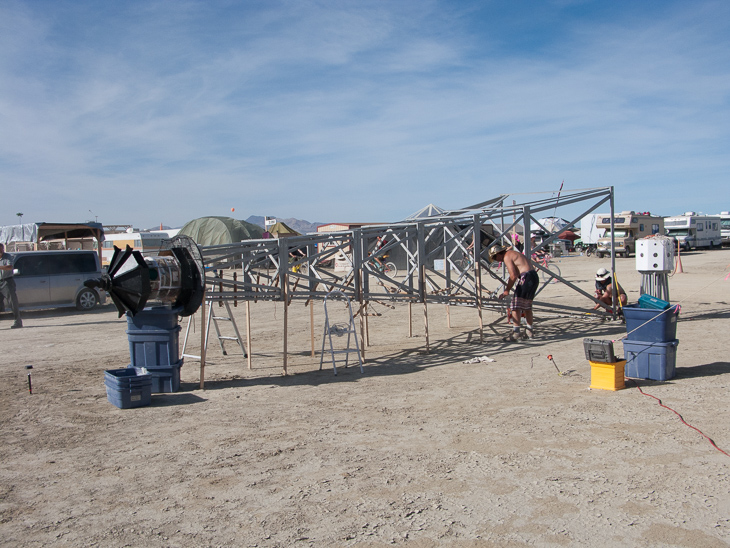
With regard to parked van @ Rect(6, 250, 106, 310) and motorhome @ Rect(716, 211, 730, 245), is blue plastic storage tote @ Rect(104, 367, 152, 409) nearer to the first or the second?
parked van @ Rect(6, 250, 106, 310)

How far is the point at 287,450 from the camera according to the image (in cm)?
572

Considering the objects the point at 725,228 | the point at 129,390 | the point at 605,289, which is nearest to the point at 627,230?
the point at 725,228

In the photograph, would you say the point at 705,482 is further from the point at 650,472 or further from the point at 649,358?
the point at 649,358

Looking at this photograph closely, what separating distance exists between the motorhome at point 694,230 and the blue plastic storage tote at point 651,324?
A: 38.1m

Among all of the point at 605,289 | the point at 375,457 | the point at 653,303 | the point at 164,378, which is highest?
the point at 653,303

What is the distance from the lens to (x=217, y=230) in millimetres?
40500

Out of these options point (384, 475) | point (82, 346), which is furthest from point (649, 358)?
point (82, 346)

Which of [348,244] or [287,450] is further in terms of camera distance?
[348,244]

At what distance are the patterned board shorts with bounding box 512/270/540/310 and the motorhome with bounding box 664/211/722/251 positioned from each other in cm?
3506

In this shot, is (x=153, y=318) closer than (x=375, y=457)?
No

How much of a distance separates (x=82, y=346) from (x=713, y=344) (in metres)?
12.2

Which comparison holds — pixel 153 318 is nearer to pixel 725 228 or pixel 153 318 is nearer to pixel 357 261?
pixel 357 261

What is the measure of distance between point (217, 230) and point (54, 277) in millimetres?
23166

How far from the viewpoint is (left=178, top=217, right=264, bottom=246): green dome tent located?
1567 inches
